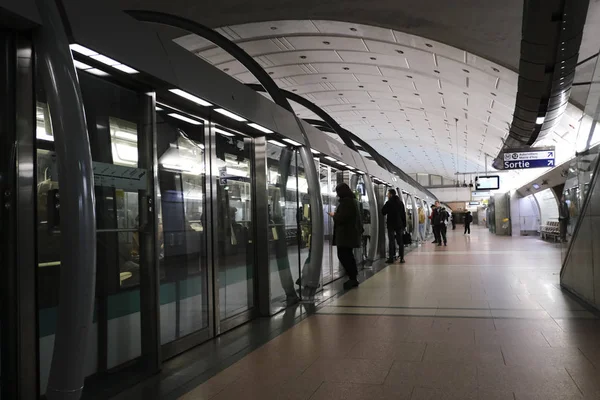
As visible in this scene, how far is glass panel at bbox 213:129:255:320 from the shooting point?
529cm

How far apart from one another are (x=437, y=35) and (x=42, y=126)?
993 cm

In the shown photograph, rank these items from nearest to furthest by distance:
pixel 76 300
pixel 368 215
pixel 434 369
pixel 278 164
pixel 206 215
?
pixel 76 300
pixel 434 369
pixel 206 215
pixel 278 164
pixel 368 215

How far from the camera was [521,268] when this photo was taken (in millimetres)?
10680

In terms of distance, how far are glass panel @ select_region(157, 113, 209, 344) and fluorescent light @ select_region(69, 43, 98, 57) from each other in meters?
1.31

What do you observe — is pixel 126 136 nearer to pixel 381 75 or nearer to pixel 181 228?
pixel 181 228

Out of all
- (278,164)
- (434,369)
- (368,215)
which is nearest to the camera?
(434,369)

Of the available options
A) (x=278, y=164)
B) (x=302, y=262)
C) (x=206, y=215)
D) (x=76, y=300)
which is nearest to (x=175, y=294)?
(x=206, y=215)

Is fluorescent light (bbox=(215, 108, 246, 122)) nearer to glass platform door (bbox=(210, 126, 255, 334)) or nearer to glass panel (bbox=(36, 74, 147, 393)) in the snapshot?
glass platform door (bbox=(210, 126, 255, 334))

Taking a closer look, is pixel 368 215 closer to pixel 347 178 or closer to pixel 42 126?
pixel 347 178

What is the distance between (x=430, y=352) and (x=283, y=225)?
2.96 m

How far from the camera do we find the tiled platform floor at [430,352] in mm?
3365

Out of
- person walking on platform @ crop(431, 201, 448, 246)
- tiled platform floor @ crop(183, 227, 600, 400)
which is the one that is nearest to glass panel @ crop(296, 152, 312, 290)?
tiled platform floor @ crop(183, 227, 600, 400)

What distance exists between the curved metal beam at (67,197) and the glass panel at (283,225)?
3.52 meters

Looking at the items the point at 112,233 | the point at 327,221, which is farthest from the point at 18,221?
the point at 327,221
